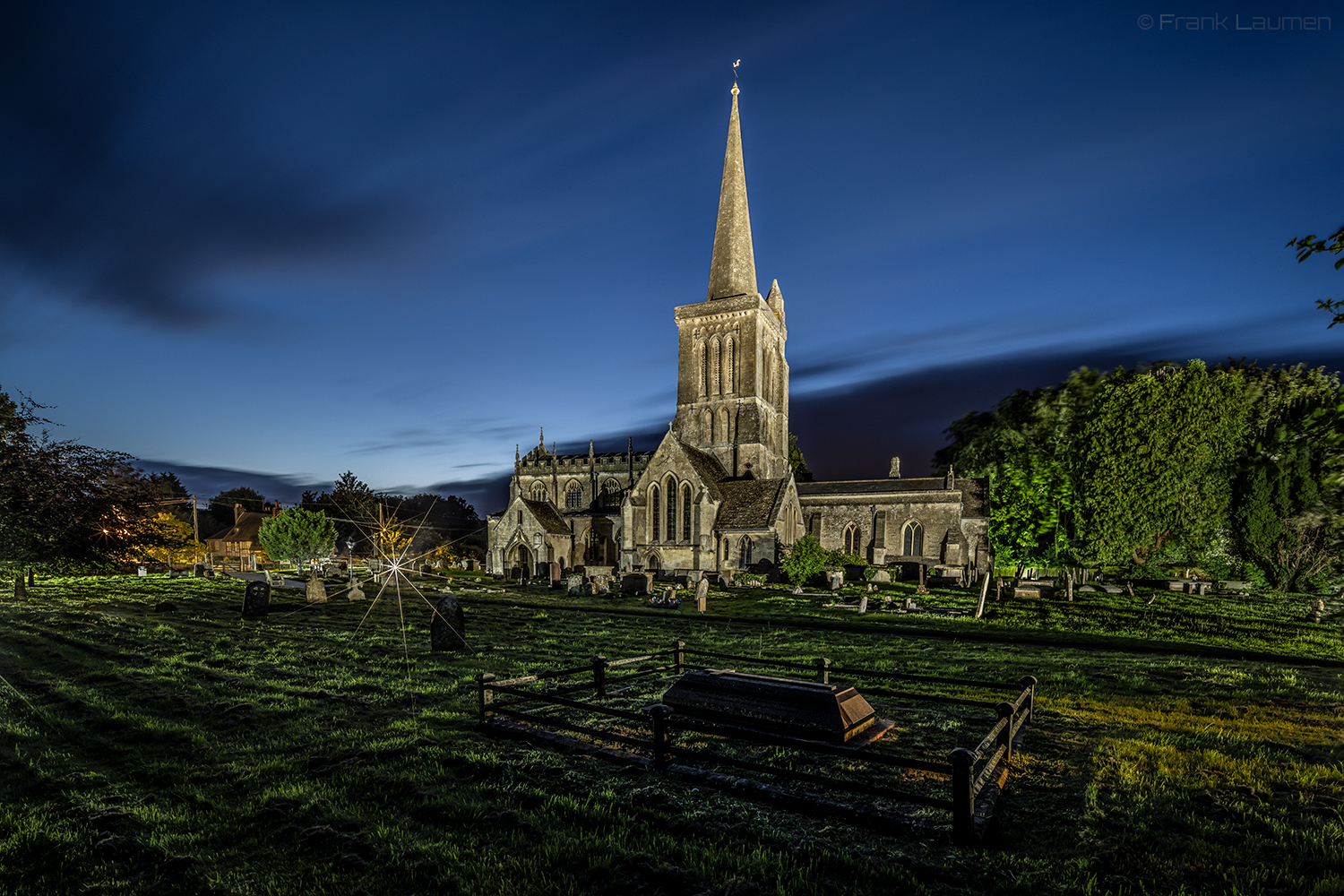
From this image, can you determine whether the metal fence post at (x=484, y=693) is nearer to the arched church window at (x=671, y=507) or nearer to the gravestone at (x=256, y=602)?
the gravestone at (x=256, y=602)

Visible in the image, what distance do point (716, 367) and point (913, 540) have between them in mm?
20151

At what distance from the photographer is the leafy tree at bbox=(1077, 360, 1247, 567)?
1210 inches

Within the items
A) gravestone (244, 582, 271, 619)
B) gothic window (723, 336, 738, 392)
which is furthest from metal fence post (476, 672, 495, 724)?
gothic window (723, 336, 738, 392)

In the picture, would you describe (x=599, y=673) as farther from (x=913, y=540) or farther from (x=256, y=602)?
(x=913, y=540)

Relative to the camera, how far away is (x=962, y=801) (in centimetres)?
547

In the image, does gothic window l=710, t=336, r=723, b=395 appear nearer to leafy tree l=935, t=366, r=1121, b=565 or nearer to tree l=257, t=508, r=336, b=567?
leafy tree l=935, t=366, r=1121, b=565

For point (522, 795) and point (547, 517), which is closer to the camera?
point (522, 795)

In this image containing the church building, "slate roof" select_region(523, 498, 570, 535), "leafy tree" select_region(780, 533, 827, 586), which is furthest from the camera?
"slate roof" select_region(523, 498, 570, 535)

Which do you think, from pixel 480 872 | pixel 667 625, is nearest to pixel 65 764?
pixel 480 872

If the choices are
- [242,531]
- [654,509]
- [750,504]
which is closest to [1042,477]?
[750,504]

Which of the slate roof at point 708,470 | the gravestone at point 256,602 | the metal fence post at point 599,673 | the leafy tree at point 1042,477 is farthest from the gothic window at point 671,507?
the metal fence post at point 599,673

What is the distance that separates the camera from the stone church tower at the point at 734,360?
159 ft

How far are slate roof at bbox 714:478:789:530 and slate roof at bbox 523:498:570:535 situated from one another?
46.7 ft

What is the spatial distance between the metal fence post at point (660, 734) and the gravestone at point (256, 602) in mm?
19390
